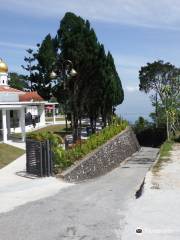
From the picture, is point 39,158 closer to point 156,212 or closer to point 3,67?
point 156,212

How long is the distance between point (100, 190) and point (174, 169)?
3.70 m

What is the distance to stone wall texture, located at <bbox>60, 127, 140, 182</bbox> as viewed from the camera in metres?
20.1

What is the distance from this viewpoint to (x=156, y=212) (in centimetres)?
1148

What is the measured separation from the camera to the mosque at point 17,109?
36656 millimetres

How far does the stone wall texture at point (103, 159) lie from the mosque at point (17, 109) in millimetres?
7542

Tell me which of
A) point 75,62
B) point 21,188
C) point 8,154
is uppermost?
point 75,62

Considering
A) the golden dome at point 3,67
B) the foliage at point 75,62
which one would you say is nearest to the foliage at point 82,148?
the foliage at point 75,62

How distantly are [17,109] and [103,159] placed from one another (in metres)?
13.7

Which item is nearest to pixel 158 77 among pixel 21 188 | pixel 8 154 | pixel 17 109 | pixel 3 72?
pixel 3 72

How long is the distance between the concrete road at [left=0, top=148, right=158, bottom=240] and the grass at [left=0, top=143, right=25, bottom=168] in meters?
8.89

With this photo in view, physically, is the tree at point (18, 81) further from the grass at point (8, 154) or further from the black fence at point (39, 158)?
the black fence at point (39, 158)

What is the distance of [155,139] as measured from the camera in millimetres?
56094

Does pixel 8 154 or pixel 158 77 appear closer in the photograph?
pixel 8 154

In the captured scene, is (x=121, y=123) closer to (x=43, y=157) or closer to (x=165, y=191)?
(x=43, y=157)
